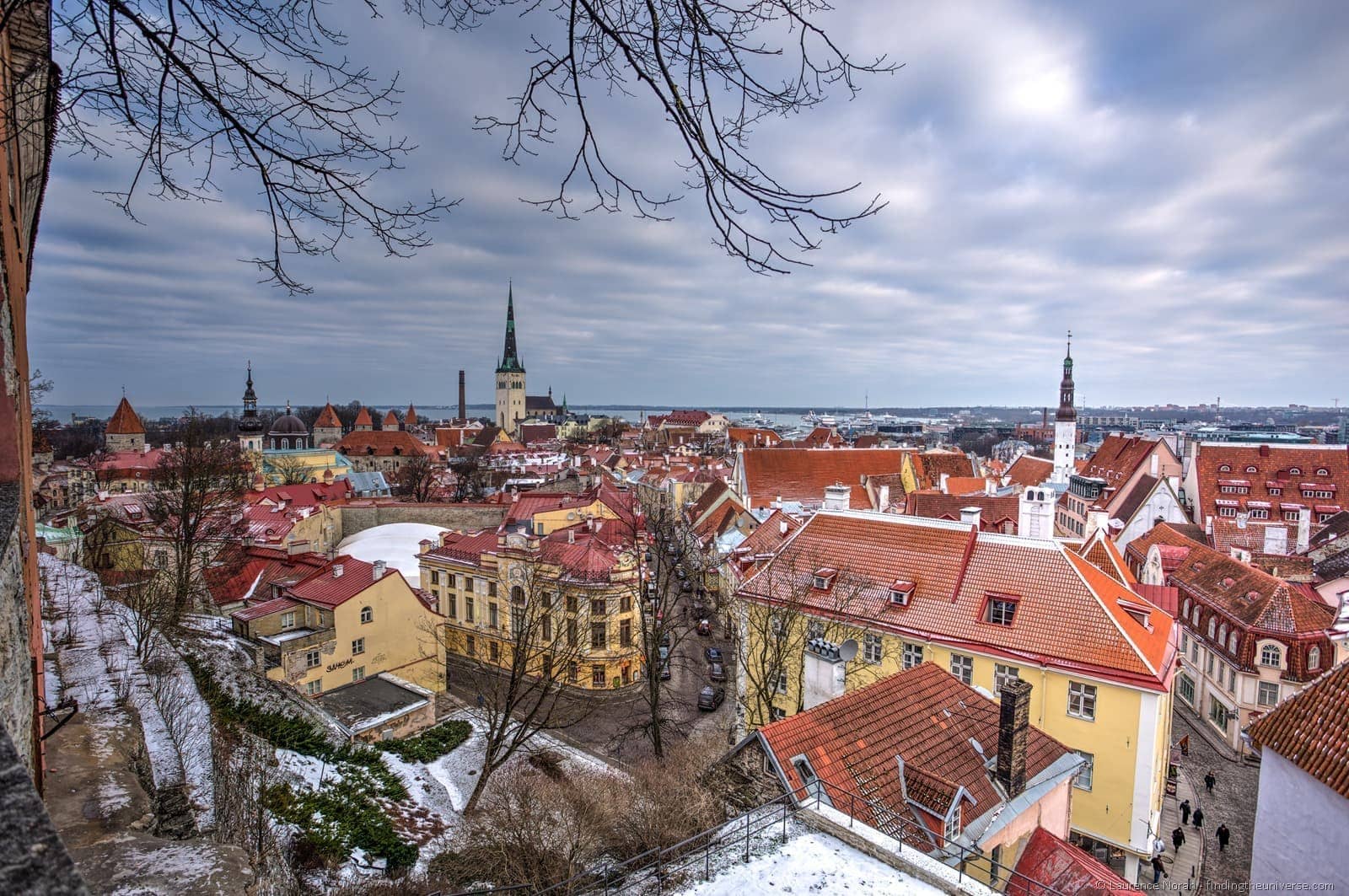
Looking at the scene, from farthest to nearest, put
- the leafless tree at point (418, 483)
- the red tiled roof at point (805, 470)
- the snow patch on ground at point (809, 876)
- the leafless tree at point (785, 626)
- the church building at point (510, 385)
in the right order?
1. the church building at point (510, 385)
2. the leafless tree at point (418, 483)
3. the red tiled roof at point (805, 470)
4. the leafless tree at point (785, 626)
5. the snow patch on ground at point (809, 876)

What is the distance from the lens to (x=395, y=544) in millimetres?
34781

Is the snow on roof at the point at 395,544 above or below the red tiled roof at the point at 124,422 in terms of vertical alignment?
below

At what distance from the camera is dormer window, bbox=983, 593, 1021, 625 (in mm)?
15219

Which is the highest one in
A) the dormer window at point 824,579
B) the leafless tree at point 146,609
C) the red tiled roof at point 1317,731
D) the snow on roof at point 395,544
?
the red tiled roof at point 1317,731

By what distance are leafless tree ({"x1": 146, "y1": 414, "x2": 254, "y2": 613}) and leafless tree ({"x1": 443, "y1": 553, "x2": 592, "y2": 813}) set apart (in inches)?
326

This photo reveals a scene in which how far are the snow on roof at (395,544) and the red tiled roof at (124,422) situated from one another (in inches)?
1729

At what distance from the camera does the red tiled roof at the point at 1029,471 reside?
157 ft

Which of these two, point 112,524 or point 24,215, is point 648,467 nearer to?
point 112,524

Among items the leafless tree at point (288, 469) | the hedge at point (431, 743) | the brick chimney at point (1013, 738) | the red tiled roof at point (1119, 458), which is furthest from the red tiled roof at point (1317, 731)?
the leafless tree at point (288, 469)

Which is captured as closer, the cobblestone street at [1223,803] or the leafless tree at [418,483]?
the cobblestone street at [1223,803]

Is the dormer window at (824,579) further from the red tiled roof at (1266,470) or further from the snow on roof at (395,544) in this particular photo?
the red tiled roof at (1266,470)

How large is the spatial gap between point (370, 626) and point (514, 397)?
409 ft

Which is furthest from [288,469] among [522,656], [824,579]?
[824,579]

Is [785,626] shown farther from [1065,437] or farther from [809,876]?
[1065,437]
